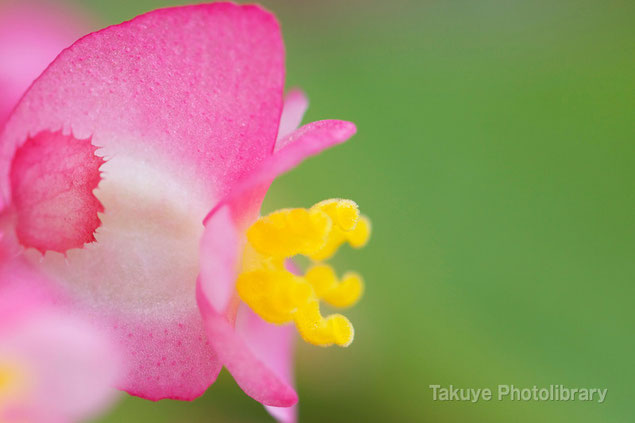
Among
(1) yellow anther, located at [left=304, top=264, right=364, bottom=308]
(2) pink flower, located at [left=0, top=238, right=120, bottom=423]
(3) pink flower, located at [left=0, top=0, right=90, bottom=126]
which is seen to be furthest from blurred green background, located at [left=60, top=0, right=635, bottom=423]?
(2) pink flower, located at [left=0, top=238, right=120, bottom=423]

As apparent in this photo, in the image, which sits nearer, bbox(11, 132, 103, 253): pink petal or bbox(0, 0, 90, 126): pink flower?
bbox(11, 132, 103, 253): pink petal

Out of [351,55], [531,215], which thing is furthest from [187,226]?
[351,55]

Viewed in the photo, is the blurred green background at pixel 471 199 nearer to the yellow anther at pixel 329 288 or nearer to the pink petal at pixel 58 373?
the yellow anther at pixel 329 288

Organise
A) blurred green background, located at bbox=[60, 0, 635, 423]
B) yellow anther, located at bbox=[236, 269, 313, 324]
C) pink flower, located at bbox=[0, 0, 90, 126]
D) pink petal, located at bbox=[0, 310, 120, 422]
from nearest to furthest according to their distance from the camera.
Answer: pink petal, located at bbox=[0, 310, 120, 422], yellow anther, located at bbox=[236, 269, 313, 324], pink flower, located at bbox=[0, 0, 90, 126], blurred green background, located at bbox=[60, 0, 635, 423]

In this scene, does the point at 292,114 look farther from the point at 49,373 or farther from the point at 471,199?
the point at 471,199

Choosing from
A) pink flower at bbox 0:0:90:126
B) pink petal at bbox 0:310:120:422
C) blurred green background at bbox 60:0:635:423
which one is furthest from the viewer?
blurred green background at bbox 60:0:635:423

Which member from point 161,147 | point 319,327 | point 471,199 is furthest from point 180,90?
point 471,199

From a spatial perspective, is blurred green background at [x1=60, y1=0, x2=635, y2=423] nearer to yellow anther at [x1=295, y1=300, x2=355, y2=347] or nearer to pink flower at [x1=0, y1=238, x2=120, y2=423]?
yellow anther at [x1=295, y1=300, x2=355, y2=347]
